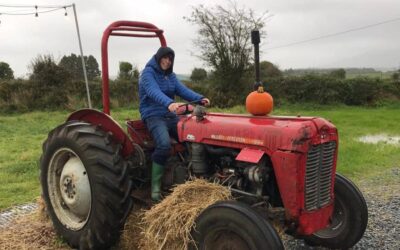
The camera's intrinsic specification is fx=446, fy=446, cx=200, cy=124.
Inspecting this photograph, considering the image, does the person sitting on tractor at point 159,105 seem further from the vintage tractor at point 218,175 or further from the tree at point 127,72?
the tree at point 127,72

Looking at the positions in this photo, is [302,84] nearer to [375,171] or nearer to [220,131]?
[375,171]

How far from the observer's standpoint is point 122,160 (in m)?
4.21

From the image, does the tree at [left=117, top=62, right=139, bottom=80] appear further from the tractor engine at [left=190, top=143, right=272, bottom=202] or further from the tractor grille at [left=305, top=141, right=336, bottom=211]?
the tractor grille at [left=305, top=141, right=336, bottom=211]

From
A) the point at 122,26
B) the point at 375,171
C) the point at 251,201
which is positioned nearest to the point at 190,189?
the point at 251,201

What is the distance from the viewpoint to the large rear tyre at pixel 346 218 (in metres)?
4.32

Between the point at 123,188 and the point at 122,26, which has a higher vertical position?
the point at 122,26

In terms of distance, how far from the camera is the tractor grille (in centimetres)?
369

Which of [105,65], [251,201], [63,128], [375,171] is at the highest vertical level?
[105,65]

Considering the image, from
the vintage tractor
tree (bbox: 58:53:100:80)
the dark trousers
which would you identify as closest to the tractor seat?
the vintage tractor

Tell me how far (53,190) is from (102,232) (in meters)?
0.94

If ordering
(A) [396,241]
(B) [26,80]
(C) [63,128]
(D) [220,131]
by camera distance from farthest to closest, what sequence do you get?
(B) [26,80] → (A) [396,241] → (C) [63,128] → (D) [220,131]

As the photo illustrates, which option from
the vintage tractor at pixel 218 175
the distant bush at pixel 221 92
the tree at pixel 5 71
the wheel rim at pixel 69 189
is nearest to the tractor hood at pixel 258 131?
the vintage tractor at pixel 218 175

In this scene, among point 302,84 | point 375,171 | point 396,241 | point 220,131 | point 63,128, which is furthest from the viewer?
point 302,84

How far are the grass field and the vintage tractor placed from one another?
218 cm
